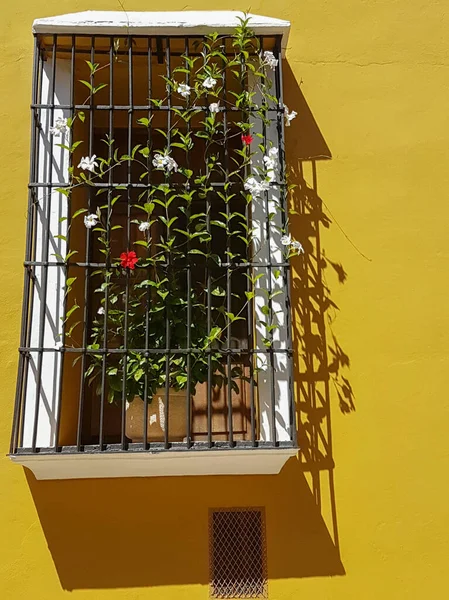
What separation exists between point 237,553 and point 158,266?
1.37m

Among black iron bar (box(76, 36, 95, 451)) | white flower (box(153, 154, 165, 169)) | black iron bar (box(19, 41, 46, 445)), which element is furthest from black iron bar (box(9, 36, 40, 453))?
white flower (box(153, 154, 165, 169))

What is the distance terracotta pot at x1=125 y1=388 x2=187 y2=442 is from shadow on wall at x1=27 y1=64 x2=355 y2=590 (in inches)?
8.0

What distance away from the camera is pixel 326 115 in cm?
326

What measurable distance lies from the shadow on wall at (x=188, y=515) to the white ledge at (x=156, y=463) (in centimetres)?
5

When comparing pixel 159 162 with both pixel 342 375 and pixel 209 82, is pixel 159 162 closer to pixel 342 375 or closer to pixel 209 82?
pixel 209 82

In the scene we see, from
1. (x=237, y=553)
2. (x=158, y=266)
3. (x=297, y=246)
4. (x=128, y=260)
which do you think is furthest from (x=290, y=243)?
(x=237, y=553)

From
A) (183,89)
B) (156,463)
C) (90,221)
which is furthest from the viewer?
(183,89)

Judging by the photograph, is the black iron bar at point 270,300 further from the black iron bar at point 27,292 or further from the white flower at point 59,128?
the black iron bar at point 27,292

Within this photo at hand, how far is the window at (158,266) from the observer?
111 inches

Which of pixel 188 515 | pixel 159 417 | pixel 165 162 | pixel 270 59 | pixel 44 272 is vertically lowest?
pixel 188 515

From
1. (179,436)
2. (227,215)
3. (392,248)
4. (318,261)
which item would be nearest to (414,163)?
(392,248)

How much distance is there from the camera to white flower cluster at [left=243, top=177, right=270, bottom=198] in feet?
9.55

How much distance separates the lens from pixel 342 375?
299 centimetres

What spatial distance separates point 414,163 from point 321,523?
1851 millimetres
